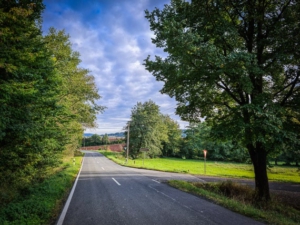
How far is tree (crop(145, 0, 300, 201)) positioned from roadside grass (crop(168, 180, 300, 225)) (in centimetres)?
85

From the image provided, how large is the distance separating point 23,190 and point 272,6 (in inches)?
571

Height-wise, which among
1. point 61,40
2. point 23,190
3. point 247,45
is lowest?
point 23,190

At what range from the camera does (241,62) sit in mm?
7094

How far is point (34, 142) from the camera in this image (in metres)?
8.71

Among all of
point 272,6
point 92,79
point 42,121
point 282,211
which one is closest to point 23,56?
point 42,121

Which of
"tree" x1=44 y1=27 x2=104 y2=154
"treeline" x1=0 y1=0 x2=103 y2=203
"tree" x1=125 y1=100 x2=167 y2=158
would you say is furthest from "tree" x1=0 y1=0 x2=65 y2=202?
"tree" x1=125 y1=100 x2=167 y2=158

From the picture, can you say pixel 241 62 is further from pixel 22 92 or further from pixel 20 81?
pixel 20 81

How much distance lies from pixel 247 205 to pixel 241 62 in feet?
18.2

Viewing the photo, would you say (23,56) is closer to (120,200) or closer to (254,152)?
(120,200)

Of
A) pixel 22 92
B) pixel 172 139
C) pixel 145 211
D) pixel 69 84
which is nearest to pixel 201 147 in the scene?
pixel 172 139

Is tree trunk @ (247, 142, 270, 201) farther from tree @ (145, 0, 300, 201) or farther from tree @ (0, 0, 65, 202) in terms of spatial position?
tree @ (0, 0, 65, 202)

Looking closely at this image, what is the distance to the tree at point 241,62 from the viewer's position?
704 cm

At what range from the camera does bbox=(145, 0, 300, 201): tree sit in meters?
7.04

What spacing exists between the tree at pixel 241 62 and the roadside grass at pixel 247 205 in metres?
0.85
